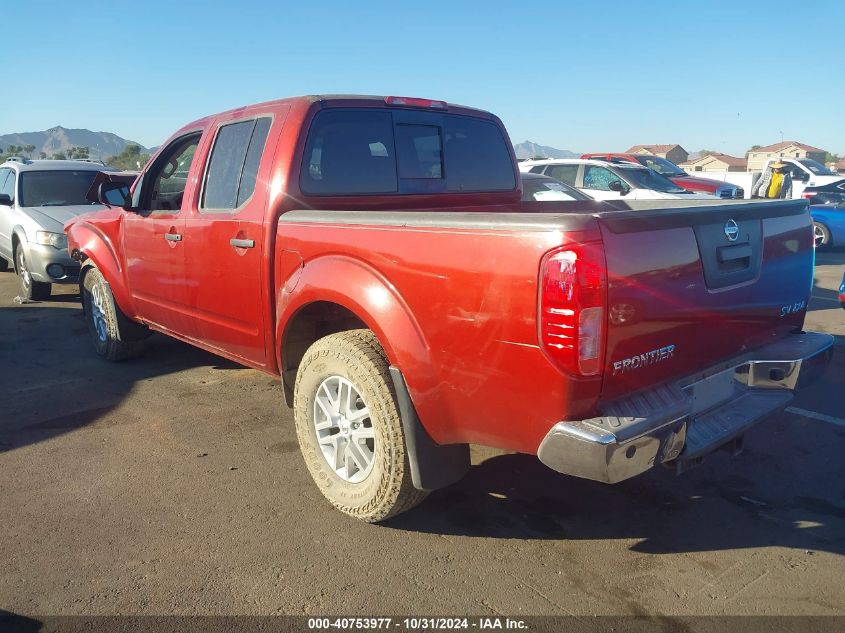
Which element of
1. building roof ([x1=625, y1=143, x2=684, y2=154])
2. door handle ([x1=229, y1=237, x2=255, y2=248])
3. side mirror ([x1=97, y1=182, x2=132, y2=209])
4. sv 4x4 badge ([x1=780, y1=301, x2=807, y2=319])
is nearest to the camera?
sv 4x4 badge ([x1=780, y1=301, x2=807, y2=319])

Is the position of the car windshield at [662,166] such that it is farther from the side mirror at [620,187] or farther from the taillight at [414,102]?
the taillight at [414,102]

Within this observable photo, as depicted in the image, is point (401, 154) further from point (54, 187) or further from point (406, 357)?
point (54, 187)

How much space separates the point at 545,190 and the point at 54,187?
263 inches

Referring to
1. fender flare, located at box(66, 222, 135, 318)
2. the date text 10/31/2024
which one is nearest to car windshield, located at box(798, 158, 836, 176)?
fender flare, located at box(66, 222, 135, 318)

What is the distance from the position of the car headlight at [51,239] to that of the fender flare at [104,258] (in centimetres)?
263

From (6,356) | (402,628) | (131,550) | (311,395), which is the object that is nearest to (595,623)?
(402,628)

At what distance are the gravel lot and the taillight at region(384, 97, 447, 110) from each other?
216 cm

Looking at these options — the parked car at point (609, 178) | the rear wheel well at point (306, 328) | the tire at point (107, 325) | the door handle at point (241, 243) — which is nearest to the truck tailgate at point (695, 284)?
the rear wheel well at point (306, 328)

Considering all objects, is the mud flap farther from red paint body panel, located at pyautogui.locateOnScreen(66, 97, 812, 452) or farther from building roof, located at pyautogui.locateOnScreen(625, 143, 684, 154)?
building roof, located at pyautogui.locateOnScreen(625, 143, 684, 154)

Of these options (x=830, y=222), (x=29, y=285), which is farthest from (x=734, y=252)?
(x=830, y=222)

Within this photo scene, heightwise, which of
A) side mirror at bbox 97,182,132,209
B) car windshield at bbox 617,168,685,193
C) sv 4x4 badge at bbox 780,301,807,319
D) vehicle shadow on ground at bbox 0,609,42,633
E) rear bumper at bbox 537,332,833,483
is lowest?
vehicle shadow on ground at bbox 0,609,42,633

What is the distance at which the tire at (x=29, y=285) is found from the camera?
8812 mm

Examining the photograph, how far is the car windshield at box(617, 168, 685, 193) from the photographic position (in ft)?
42.8

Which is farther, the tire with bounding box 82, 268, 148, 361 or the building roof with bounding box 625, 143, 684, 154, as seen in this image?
the building roof with bounding box 625, 143, 684, 154
